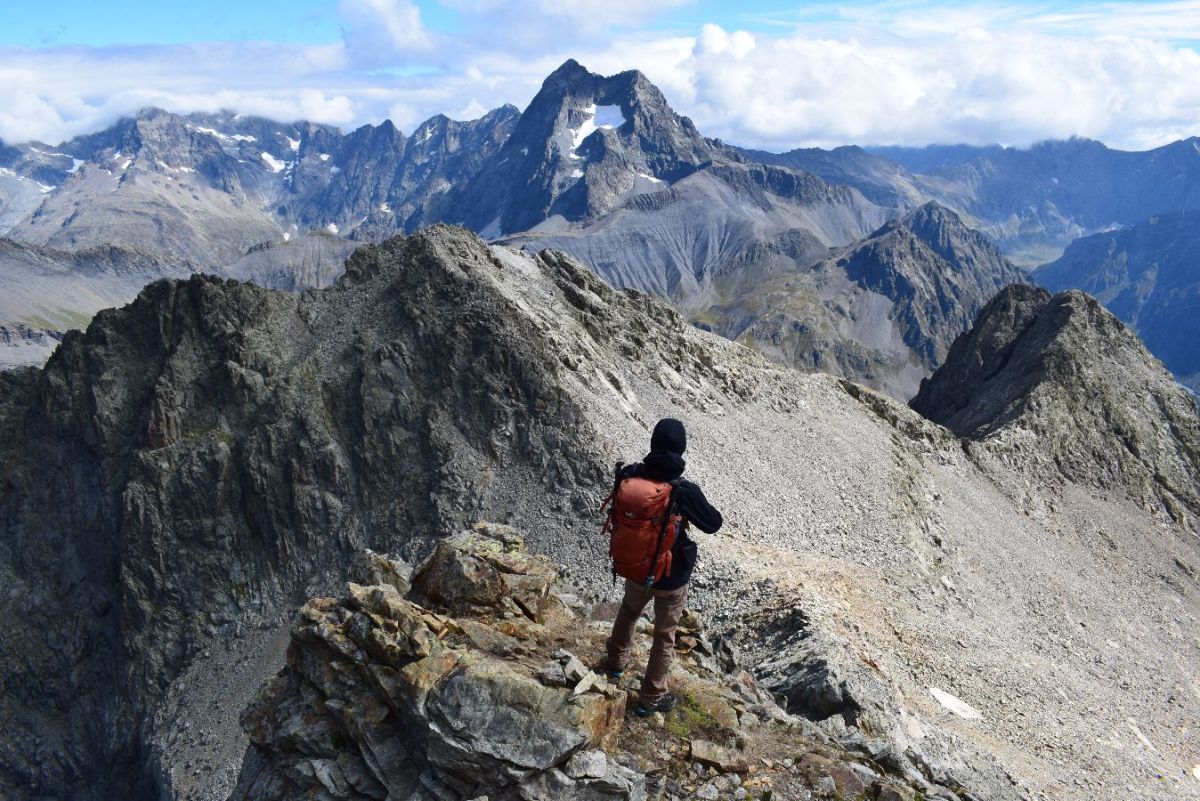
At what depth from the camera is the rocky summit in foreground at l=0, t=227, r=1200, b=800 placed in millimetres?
36000

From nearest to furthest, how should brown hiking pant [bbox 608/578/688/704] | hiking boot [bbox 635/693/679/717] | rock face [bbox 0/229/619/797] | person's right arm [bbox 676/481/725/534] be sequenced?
1. person's right arm [bbox 676/481/725/534]
2. brown hiking pant [bbox 608/578/688/704]
3. hiking boot [bbox 635/693/679/717]
4. rock face [bbox 0/229/619/797]

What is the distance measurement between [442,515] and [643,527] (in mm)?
29976

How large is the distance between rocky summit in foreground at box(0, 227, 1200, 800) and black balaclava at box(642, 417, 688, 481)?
16300 millimetres

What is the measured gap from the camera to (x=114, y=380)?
179 feet

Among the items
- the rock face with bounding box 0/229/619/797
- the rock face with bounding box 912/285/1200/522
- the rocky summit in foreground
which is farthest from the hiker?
the rock face with bounding box 912/285/1200/522

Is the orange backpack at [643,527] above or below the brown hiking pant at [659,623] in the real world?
above

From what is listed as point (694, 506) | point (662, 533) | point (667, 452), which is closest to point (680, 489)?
point (694, 506)

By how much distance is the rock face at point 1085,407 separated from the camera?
2911 inches

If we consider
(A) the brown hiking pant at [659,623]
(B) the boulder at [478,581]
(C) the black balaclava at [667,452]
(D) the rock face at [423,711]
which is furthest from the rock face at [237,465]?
(C) the black balaclava at [667,452]

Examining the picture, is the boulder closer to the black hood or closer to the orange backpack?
the orange backpack

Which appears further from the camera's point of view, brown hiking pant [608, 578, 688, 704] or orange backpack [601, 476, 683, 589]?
brown hiking pant [608, 578, 688, 704]

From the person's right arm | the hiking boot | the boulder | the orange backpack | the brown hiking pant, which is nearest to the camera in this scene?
the orange backpack

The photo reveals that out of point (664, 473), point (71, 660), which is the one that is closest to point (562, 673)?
point (664, 473)

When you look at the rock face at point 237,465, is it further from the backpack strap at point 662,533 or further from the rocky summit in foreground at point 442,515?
the backpack strap at point 662,533
